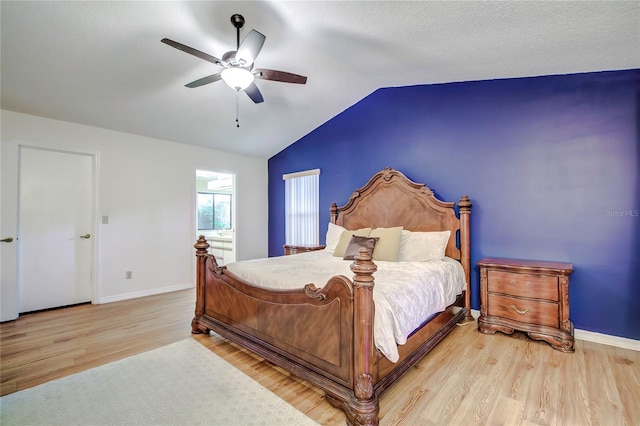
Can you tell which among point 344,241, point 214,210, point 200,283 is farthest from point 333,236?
point 214,210

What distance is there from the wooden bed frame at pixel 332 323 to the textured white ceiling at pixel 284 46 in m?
1.51

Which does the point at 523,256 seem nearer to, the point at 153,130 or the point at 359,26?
the point at 359,26

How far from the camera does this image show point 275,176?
18.8 feet

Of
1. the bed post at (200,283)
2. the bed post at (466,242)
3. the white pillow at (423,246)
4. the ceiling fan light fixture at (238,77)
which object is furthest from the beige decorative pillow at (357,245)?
the ceiling fan light fixture at (238,77)

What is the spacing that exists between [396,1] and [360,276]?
1.86 meters

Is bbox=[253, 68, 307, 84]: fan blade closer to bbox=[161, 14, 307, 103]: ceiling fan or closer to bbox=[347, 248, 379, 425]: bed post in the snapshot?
bbox=[161, 14, 307, 103]: ceiling fan

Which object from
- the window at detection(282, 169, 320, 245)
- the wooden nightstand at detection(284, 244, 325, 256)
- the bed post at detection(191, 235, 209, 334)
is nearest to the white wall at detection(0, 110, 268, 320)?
the window at detection(282, 169, 320, 245)

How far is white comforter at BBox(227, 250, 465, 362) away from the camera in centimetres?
172

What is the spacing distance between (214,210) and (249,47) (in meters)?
5.56

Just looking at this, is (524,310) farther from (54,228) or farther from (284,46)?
(54,228)

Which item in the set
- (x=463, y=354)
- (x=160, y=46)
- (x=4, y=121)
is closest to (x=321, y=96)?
(x=160, y=46)

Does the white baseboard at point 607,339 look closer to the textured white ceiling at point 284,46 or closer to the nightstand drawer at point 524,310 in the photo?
the nightstand drawer at point 524,310

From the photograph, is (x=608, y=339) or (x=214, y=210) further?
(x=214, y=210)

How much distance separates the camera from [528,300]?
8.64ft
